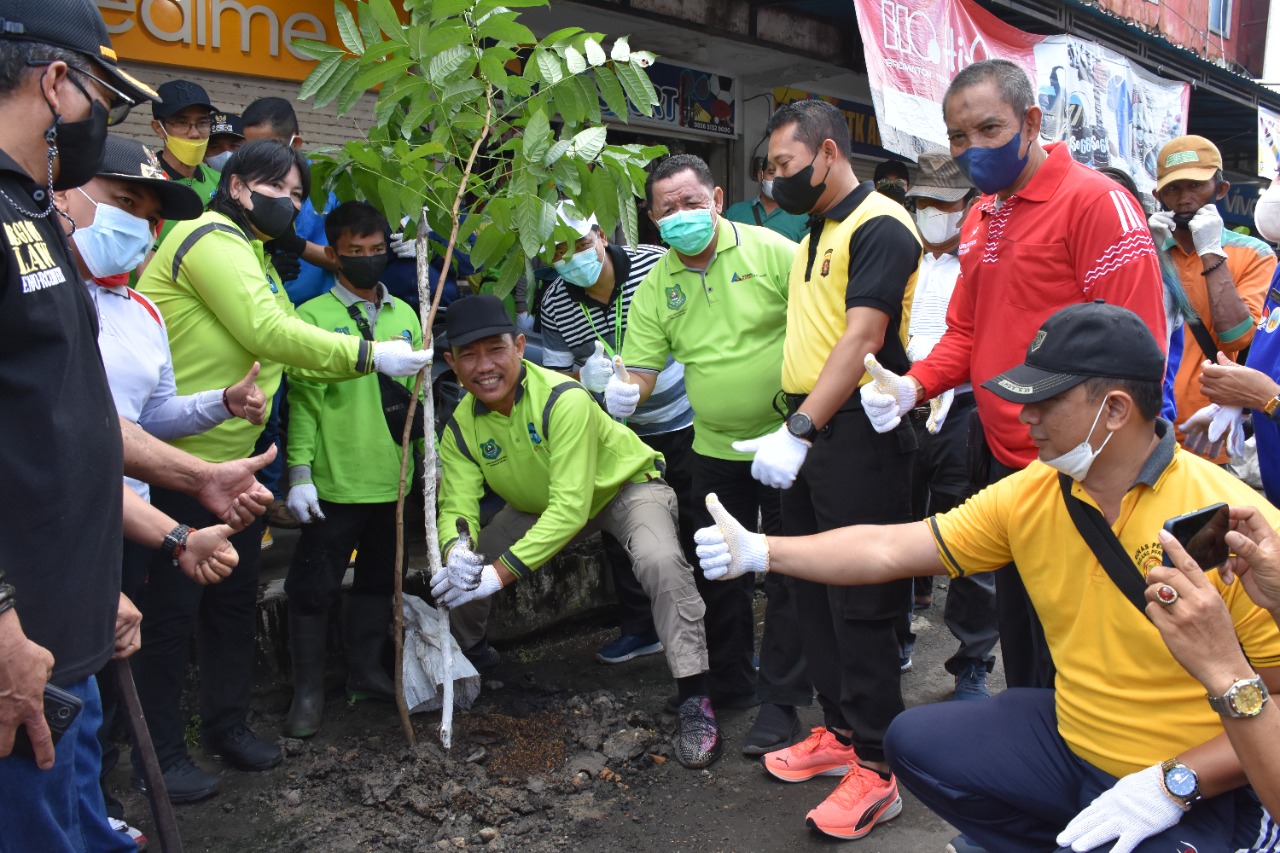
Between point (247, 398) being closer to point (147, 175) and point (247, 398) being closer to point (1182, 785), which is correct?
point (147, 175)

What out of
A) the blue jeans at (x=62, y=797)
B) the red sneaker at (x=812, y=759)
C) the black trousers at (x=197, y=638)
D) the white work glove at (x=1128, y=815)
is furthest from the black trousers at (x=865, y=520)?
the blue jeans at (x=62, y=797)

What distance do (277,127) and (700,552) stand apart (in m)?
3.12

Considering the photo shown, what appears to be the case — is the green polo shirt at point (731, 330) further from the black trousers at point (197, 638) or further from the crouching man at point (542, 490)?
the black trousers at point (197, 638)

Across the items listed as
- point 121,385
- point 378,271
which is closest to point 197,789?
point 121,385

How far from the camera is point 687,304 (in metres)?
4.04

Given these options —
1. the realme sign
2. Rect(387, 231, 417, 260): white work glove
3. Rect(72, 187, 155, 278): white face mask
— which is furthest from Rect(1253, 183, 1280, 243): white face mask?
the realme sign

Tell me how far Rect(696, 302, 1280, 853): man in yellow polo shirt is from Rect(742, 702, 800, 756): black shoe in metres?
1.17

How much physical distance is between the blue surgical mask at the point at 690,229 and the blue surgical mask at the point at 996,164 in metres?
1.13

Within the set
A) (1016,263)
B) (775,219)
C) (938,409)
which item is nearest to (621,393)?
(938,409)

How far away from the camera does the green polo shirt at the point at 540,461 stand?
152 inches

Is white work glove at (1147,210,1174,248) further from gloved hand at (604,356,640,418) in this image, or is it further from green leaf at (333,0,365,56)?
green leaf at (333,0,365,56)

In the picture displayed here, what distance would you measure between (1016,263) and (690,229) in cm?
135

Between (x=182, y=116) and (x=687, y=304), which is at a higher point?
(x=182, y=116)

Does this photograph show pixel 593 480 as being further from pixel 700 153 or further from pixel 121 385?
pixel 700 153
